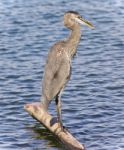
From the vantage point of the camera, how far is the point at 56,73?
35.8ft

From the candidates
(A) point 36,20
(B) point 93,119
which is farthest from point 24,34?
(B) point 93,119

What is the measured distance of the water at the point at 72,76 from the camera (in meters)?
11.8

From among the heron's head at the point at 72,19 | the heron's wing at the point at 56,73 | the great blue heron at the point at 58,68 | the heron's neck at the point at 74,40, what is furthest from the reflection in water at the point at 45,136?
the heron's head at the point at 72,19

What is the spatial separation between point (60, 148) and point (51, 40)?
747cm

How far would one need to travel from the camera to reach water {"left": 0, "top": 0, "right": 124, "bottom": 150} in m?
11.8

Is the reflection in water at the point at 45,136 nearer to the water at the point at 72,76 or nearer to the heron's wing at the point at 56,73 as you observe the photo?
the water at the point at 72,76

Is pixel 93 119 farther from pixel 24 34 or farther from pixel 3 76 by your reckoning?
pixel 24 34

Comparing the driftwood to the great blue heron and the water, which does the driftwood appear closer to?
the great blue heron

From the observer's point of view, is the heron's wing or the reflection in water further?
the reflection in water

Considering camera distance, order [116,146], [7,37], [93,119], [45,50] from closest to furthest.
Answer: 1. [116,146]
2. [93,119]
3. [45,50]
4. [7,37]

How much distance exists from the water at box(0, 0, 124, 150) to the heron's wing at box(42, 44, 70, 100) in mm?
1016

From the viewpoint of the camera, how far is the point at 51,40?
18375mm

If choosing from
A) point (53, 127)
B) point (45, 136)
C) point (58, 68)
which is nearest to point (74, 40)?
point (58, 68)

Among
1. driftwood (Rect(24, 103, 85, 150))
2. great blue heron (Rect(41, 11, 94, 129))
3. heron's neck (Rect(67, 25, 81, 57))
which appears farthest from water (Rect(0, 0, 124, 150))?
heron's neck (Rect(67, 25, 81, 57))
